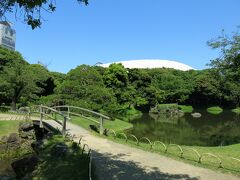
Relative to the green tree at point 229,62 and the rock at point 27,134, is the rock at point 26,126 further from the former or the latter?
the green tree at point 229,62

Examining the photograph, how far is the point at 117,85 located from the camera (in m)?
57.1

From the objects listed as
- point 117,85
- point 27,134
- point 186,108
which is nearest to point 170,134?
point 27,134

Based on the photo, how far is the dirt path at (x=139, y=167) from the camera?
9.59 metres

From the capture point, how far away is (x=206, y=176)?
9703mm

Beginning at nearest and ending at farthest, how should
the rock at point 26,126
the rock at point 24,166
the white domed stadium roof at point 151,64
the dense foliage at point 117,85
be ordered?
1. the rock at point 24,166
2. the rock at point 26,126
3. the dense foliage at point 117,85
4. the white domed stadium roof at point 151,64

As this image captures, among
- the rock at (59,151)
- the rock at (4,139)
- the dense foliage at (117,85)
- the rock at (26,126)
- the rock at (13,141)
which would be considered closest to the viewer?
the rock at (59,151)

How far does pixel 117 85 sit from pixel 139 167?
4676 centimetres

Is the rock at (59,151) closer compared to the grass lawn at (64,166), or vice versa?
the grass lawn at (64,166)

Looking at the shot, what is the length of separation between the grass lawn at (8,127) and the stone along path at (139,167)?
8562 mm

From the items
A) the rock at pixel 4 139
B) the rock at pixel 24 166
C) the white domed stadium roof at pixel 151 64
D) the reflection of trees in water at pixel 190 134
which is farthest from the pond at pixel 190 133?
the white domed stadium roof at pixel 151 64

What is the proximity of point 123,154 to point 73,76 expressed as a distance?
54.4 feet

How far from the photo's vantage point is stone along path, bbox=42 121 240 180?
9.59m

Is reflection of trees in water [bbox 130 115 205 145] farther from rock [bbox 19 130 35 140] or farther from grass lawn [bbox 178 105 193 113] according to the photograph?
grass lawn [bbox 178 105 193 113]

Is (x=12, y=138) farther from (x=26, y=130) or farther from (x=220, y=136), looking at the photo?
(x=220, y=136)
